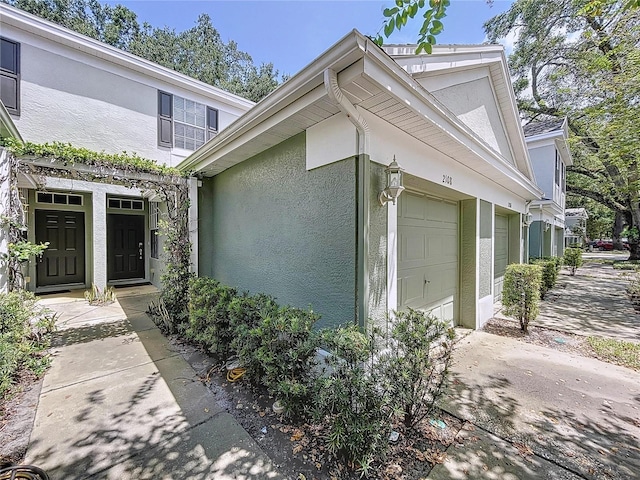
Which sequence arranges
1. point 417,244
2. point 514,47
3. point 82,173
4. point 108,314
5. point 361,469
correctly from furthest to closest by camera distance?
1. point 514,47
2. point 108,314
3. point 82,173
4. point 417,244
5. point 361,469

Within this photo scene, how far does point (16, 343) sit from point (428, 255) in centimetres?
569

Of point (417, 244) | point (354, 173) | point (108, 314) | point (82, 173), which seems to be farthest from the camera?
point (108, 314)

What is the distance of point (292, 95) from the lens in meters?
2.94

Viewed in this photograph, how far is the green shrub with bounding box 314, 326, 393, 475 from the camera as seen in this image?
82.0 inches

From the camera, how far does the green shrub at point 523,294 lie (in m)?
5.25

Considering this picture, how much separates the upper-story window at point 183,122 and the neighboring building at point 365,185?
307 cm

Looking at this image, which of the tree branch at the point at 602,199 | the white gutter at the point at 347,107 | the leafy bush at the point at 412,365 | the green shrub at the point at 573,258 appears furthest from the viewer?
the tree branch at the point at 602,199

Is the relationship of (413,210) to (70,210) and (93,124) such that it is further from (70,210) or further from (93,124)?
(70,210)

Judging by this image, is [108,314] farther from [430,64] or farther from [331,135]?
[430,64]

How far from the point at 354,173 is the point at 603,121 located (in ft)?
38.7

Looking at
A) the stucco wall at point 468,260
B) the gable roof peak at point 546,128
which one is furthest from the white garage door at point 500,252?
the gable roof peak at point 546,128

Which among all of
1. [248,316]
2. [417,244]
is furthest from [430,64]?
[248,316]

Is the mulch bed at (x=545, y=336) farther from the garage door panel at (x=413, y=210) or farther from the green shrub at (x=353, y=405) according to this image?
the green shrub at (x=353, y=405)

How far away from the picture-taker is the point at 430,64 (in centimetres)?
373
